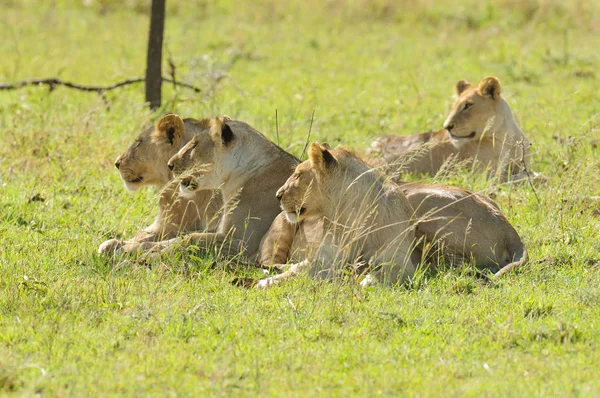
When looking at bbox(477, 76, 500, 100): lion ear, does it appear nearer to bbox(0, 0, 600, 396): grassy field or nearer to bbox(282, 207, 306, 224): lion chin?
bbox(0, 0, 600, 396): grassy field

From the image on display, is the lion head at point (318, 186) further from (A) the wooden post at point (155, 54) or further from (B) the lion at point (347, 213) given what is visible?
(A) the wooden post at point (155, 54)

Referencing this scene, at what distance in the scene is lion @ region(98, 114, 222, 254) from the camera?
7457 millimetres

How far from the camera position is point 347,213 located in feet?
21.4

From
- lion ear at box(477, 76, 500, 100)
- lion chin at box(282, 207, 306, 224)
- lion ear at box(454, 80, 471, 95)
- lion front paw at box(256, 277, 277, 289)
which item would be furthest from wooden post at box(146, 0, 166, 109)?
lion front paw at box(256, 277, 277, 289)

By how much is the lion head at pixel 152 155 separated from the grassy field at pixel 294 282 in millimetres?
269

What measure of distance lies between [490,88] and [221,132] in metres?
4.10

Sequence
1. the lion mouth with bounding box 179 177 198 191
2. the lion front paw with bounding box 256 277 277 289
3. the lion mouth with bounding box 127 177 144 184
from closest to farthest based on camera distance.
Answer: the lion front paw with bounding box 256 277 277 289 < the lion mouth with bounding box 179 177 198 191 < the lion mouth with bounding box 127 177 144 184

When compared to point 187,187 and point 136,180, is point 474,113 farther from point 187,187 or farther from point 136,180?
point 187,187

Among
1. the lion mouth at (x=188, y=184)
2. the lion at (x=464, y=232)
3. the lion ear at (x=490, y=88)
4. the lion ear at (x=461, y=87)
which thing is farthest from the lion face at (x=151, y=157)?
the lion ear at (x=461, y=87)

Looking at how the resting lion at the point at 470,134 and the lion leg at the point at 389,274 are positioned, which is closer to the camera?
the lion leg at the point at 389,274

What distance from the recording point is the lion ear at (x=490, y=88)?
10359 millimetres

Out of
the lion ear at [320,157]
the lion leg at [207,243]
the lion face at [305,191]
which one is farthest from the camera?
the lion leg at [207,243]

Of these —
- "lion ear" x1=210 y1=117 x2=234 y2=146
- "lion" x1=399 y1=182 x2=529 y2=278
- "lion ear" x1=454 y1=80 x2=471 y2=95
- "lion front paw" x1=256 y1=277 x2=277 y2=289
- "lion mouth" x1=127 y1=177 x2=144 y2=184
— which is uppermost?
"lion ear" x1=210 y1=117 x2=234 y2=146

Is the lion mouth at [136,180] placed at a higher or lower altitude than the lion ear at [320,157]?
lower
